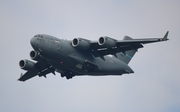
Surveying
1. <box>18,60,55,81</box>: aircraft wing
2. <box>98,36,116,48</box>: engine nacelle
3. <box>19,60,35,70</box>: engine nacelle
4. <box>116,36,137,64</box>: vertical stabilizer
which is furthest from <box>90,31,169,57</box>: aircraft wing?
<box>19,60,35,70</box>: engine nacelle

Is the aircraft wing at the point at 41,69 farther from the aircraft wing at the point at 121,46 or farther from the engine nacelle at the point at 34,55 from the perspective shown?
the aircraft wing at the point at 121,46

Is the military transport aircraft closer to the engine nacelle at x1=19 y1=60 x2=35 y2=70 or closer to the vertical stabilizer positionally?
the engine nacelle at x1=19 y1=60 x2=35 y2=70

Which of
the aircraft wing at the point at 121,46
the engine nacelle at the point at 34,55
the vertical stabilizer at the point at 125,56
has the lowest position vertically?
the engine nacelle at the point at 34,55

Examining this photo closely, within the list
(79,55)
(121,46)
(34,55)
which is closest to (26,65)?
(34,55)

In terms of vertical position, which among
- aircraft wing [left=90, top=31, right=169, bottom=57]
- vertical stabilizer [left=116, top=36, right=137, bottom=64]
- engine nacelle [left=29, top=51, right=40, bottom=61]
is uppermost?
vertical stabilizer [left=116, top=36, right=137, bottom=64]

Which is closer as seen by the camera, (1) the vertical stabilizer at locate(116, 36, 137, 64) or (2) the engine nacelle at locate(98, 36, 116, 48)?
(2) the engine nacelle at locate(98, 36, 116, 48)

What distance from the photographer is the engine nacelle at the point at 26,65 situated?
44.8 m

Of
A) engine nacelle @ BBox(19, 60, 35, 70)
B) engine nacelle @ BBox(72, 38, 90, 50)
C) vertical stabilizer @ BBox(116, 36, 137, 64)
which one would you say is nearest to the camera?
engine nacelle @ BBox(72, 38, 90, 50)

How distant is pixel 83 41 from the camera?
41.1 meters

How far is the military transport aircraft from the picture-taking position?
131ft

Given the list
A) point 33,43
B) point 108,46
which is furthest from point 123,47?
point 33,43

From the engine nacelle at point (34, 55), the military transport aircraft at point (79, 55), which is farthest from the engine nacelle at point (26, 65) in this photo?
the engine nacelle at point (34, 55)

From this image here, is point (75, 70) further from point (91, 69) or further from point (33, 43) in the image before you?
point (33, 43)

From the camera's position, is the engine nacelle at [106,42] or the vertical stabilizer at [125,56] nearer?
the engine nacelle at [106,42]
